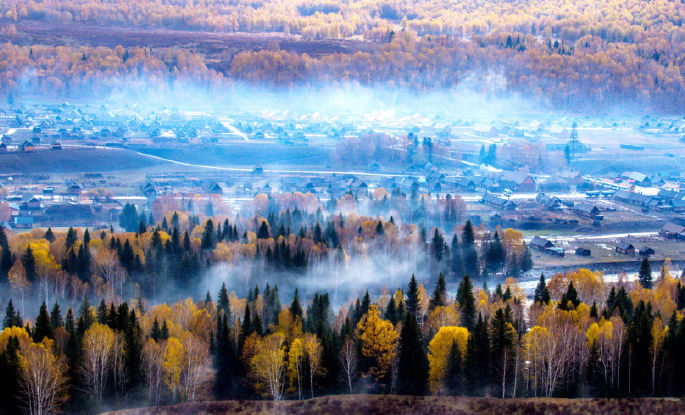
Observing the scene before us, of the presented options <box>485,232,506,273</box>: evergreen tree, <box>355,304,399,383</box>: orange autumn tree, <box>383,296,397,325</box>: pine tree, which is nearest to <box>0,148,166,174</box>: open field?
<box>485,232,506,273</box>: evergreen tree

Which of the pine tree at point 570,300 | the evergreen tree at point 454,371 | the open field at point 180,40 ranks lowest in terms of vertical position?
the evergreen tree at point 454,371

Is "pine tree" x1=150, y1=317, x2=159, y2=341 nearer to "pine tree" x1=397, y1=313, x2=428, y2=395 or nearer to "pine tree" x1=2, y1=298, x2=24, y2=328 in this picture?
"pine tree" x1=2, y1=298, x2=24, y2=328

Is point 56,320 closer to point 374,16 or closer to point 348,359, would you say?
point 348,359

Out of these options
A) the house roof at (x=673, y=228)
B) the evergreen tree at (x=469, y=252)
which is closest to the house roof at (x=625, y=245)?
the house roof at (x=673, y=228)

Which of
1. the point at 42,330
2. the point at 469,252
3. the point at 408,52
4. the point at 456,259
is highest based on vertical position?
the point at 408,52

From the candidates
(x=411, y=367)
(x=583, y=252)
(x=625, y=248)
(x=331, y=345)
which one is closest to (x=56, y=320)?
(x=331, y=345)

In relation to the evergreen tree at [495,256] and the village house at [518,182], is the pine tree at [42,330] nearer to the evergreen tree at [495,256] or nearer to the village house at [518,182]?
the evergreen tree at [495,256]

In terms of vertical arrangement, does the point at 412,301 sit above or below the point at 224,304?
above
